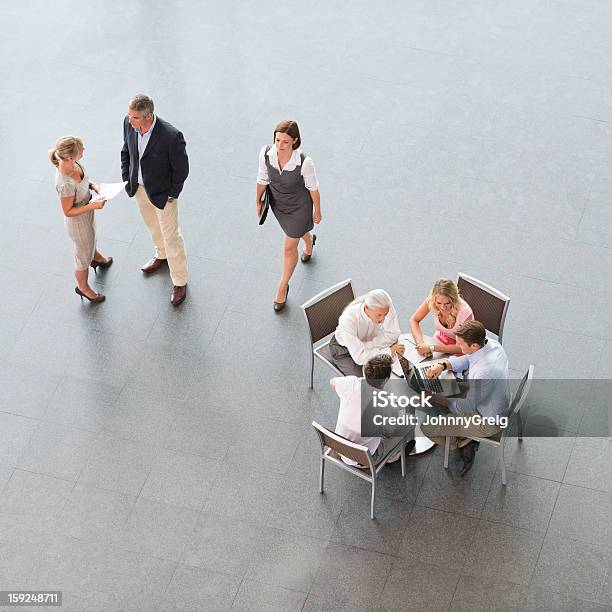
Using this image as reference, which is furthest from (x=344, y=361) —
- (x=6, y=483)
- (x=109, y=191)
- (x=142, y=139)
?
(x=6, y=483)

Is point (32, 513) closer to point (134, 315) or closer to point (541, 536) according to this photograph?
point (134, 315)

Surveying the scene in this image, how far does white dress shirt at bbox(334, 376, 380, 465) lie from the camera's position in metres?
5.29

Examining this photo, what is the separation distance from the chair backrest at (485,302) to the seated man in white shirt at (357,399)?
3.02 ft

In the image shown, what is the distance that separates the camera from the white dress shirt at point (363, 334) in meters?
5.68

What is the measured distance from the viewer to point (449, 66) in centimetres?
829

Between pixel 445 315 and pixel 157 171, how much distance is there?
7.11 ft

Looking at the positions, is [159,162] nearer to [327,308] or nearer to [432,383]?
[327,308]

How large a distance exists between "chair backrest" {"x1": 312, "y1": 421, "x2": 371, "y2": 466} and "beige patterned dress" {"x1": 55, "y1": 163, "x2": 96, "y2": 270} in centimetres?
236

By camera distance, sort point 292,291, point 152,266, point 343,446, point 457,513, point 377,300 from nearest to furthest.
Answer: point 343,446 → point 377,300 → point 457,513 → point 292,291 → point 152,266

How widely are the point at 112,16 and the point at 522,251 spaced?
4678 mm

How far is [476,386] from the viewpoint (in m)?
5.46

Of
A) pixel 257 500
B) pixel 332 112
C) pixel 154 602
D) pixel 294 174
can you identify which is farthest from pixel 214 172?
pixel 154 602

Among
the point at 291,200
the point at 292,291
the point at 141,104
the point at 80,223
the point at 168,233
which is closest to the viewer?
the point at 141,104

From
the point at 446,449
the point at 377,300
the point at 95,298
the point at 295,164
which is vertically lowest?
the point at 446,449
